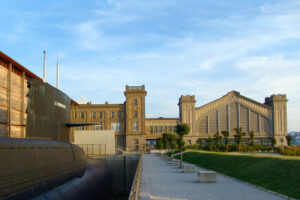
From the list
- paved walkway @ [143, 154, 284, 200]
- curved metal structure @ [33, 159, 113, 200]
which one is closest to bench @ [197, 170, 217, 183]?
paved walkway @ [143, 154, 284, 200]

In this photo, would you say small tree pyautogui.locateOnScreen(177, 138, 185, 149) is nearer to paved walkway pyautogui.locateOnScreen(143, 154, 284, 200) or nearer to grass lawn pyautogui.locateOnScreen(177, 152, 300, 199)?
grass lawn pyautogui.locateOnScreen(177, 152, 300, 199)

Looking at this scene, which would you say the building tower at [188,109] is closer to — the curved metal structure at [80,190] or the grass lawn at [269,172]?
the grass lawn at [269,172]

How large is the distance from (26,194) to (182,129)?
2309 inches

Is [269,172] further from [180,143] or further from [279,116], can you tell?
[279,116]

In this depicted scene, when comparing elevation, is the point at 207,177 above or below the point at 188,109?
below

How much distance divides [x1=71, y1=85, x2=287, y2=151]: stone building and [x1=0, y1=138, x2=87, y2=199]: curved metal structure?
61.4 meters

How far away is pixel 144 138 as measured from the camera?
72438 mm

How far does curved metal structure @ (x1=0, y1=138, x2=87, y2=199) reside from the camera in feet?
24.6

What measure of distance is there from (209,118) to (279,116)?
661 inches

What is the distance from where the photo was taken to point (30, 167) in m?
8.86

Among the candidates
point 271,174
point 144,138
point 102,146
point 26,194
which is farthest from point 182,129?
point 26,194

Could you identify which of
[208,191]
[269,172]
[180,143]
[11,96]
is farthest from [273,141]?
[208,191]

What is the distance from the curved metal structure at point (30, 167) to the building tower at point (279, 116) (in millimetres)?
73361

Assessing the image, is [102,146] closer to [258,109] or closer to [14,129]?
[14,129]
